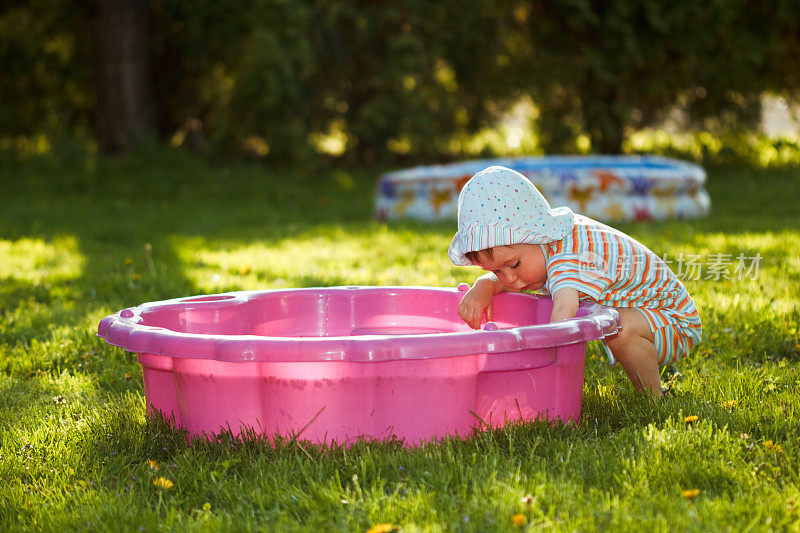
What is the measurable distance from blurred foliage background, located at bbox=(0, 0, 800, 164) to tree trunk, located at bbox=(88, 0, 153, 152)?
0.9 inches

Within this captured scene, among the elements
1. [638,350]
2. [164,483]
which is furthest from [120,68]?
[164,483]

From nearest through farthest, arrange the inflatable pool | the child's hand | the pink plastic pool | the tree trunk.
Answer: the pink plastic pool → the child's hand → the inflatable pool → the tree trunk

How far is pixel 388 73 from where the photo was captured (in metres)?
10.2

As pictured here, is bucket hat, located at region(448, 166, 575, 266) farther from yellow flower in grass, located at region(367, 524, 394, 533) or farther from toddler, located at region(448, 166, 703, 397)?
yellow flower in grass, located at region(367, 524, 394, 533)

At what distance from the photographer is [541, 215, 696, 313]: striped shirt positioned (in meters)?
2.51

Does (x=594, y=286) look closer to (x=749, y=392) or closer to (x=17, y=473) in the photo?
(x=749, y=392)

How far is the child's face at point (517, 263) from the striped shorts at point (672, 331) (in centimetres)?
33

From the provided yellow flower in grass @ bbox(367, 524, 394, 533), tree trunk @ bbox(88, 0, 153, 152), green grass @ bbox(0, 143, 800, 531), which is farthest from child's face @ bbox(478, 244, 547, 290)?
tree trunk @ bbox(88, 0, 153, 152)

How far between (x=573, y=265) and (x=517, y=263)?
17 centimetres

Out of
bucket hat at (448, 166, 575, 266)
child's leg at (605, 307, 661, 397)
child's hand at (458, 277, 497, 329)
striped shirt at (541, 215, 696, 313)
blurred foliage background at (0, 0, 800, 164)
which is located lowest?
child's leg at (605, 307, 661, 397)

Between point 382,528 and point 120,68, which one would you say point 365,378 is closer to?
point 382,528

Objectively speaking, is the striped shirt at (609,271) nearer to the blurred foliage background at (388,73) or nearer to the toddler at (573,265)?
the toddler at (573,265)

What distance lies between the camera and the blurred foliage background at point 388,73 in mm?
10133

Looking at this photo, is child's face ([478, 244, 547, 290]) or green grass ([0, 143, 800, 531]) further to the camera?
child's face ([478, 244, 547, 290])
